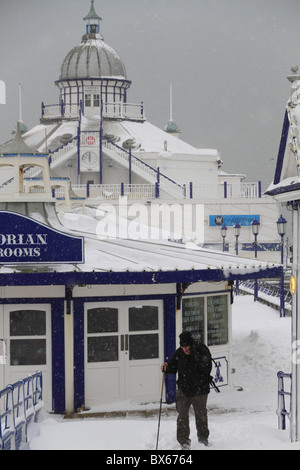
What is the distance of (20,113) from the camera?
3051 inches

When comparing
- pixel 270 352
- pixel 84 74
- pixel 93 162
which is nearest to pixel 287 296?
pixel 270 352

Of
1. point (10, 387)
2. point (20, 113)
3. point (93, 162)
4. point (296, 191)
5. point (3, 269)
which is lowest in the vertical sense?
point (10, 387)

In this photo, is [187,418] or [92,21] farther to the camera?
[92,21]

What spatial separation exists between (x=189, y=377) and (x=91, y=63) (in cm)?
6552

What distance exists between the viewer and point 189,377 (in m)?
11.3

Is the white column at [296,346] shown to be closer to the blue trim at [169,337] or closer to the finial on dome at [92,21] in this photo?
the blue trim at [169,337]

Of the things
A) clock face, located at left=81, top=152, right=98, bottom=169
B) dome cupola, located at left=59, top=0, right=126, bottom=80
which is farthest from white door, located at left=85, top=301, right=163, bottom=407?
dome cupola, located at left=59, top=0, right=126, bottom=80

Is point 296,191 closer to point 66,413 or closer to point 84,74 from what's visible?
point 66,413

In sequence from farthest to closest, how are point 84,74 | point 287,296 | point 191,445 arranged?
point 84,74 → point 287,296 → point 191,445

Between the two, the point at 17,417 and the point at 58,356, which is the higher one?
the point at 58,356

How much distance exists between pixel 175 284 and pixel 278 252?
3982cm

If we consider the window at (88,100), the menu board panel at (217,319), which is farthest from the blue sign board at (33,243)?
the window at (88,100)

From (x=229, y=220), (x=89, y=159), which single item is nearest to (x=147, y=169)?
(x=89, y=159)

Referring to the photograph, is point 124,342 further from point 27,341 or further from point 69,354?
point 27,341
